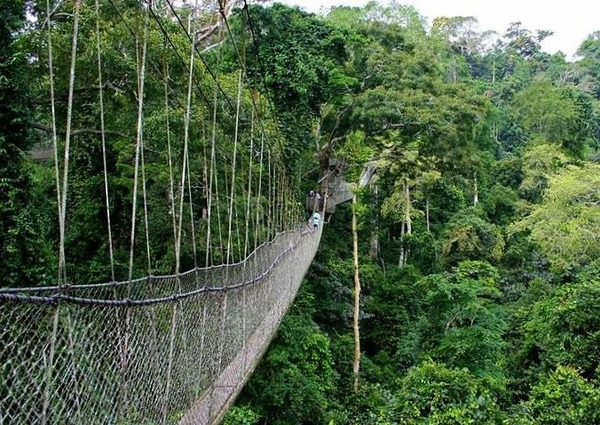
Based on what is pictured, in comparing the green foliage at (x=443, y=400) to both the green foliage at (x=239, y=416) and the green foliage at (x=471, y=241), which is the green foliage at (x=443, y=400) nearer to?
the green foliage at (x=239, y=416)

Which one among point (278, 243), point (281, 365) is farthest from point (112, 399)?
point (281, 365)

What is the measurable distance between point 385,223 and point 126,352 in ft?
37.4

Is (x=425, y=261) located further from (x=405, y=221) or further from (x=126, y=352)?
(x=126, y=352)

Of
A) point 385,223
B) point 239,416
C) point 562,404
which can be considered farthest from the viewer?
point 385,223

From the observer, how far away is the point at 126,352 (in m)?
1.58

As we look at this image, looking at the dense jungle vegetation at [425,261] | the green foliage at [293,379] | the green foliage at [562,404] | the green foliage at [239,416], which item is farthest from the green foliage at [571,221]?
the green foliage at [239,416]

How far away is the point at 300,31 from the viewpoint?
30.2 feet

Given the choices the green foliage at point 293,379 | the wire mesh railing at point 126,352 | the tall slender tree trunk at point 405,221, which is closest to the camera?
the wire mesh railing at point 126,352

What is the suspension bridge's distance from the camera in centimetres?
140

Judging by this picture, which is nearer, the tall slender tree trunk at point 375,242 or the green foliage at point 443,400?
the green foliage at point 443,400

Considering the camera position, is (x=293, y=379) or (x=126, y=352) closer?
(x=126, y=352)

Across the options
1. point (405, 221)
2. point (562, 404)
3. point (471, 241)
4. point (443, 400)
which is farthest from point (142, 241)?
point (471, 241)

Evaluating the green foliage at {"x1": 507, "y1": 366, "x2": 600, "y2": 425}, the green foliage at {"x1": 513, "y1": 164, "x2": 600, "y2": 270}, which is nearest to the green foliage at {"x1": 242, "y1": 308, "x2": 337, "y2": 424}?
the green foliage at {"x1": 507, "y1": 366, "x2": 600, "y2": 425}

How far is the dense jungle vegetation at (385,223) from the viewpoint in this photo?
4781 millimetres
